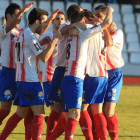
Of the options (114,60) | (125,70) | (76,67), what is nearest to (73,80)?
(76,67)

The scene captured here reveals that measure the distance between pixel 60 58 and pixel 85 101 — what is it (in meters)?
0.64

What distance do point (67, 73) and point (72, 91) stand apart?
231 millimetres

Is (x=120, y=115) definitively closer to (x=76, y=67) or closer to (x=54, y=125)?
(x=54, y=125)

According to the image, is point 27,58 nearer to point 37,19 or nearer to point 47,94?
point 37,19

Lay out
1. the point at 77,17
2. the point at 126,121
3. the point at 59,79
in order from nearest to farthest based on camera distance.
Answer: the point at 77,17, the point at 59,79, the point at 126,121

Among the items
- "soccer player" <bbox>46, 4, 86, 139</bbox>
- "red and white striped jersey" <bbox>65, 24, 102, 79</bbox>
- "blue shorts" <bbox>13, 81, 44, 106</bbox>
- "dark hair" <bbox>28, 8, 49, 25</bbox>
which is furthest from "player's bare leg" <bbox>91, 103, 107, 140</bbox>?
"dark hair" <bbox>28, 8, 49, 25</bbox>

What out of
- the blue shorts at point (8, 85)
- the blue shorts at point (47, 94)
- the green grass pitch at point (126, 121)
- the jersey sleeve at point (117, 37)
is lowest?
the green grass pitch at point (126, 121)

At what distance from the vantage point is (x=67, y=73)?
15.5ft

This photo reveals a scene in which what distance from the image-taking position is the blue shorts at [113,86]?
5305 millimetres

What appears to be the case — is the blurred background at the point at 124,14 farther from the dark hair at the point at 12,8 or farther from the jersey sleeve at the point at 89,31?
the jersey sleeve at the point at 89,31

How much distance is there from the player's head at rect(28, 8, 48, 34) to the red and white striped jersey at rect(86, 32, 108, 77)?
65 cm

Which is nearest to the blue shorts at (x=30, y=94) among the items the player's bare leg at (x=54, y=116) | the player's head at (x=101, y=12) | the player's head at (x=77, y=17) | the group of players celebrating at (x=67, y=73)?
the group of players celebrating at (x=67, y=73)

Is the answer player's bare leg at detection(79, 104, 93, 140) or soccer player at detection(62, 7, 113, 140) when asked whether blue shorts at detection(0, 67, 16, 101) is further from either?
player's bare leg at detection(79, 104, 93, 140)

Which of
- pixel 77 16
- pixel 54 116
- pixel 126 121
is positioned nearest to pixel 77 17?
pixel 77 16
